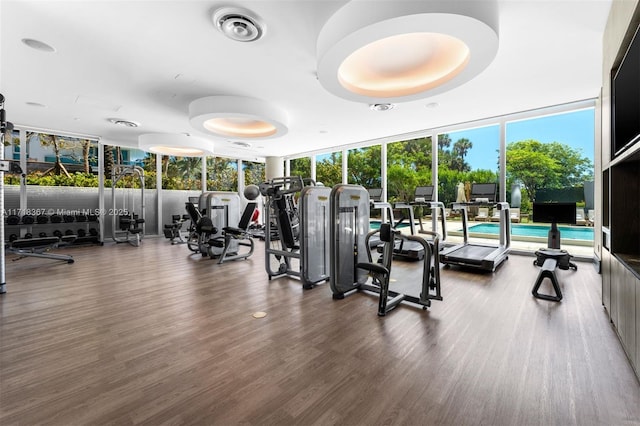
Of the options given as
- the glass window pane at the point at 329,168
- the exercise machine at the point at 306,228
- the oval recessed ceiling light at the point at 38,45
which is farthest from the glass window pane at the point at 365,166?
the oval recessed ceiling light at the point at 38,45

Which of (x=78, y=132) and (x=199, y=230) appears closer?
(x=199, y=230)

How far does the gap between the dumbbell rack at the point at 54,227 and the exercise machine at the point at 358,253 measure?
7436 mm

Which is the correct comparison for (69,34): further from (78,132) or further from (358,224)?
(78,132)

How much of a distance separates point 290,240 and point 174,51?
118 inches

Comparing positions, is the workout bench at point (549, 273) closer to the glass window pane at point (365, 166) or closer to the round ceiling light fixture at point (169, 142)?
the glass window pane at point (365, 166)

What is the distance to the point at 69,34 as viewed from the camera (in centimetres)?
323

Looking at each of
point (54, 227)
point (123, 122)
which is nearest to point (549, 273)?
point (123, 122)

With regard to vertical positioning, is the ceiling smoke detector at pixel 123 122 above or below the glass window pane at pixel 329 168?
above

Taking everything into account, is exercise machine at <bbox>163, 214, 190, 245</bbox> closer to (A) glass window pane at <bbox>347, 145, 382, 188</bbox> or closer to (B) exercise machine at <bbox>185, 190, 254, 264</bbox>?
(B) exercise machine at <bbox>185, 190, 254, 264</bbox>

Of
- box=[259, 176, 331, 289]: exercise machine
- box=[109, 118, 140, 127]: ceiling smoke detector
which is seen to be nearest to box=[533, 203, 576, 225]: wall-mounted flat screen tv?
Answer: box=[259, 176, 331, 289]: exercise machine

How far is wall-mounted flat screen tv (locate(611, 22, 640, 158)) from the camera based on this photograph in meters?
2.01

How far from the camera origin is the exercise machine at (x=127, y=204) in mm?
8258

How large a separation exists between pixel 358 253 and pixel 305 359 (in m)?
1.93

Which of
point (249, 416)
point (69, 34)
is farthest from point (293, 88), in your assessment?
point (249, 416)
